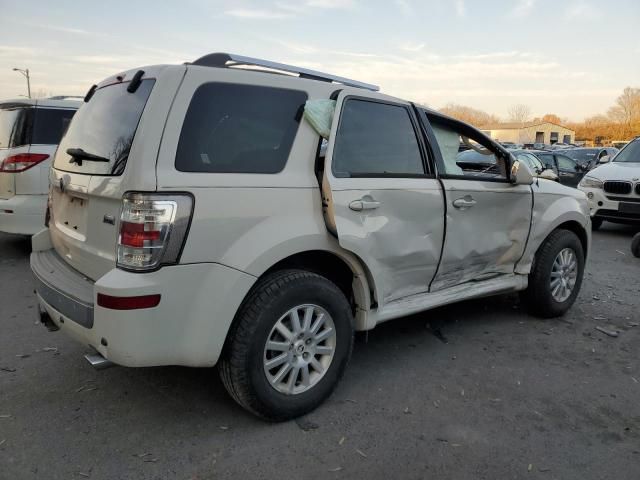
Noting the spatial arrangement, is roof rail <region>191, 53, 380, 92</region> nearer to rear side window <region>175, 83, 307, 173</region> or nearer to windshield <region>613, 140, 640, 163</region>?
rear side window <region>175, 83, 307, 173</region>

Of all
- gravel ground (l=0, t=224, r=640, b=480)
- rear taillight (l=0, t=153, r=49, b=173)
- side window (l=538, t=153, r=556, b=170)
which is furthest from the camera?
side window (l=538, t=153, r=556, b=170)

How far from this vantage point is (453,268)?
3730mm

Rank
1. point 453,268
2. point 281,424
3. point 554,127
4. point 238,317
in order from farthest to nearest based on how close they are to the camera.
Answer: point 554,127
point 453,268
point 281,424
point 238,317

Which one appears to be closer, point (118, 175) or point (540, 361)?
point (118, 175)

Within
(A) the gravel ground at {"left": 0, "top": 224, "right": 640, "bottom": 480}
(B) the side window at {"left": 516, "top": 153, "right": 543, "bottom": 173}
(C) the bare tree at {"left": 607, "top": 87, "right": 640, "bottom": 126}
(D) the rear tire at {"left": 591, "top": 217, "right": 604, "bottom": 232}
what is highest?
(C) the bare tree at {"left": 607, "top": 87, "right": 640, "bottom": 126}

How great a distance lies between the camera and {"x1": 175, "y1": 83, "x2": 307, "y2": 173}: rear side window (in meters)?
2.52

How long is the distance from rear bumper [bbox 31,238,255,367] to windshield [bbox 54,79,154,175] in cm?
59

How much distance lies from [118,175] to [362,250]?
4.50 feet

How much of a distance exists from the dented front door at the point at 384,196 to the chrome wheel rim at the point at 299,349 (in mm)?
429

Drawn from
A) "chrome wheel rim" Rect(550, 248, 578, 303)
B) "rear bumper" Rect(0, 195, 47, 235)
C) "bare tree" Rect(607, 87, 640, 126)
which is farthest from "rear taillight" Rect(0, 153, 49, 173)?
"bare tree" Rect(607, 87, 640, 126)

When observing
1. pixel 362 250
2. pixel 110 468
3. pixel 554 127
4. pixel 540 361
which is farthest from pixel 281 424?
pixel 554 127

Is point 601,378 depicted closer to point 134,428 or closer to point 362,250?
point 362,250

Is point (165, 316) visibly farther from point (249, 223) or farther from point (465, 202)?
point (465, 202)

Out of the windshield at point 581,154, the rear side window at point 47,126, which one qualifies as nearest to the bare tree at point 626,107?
the windshield at point 581,154
